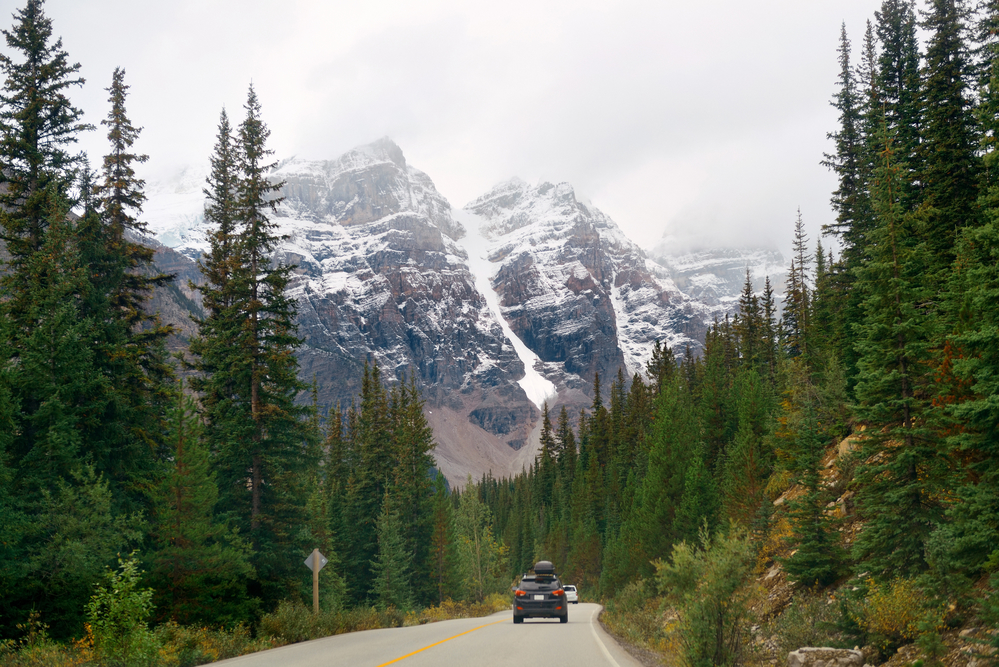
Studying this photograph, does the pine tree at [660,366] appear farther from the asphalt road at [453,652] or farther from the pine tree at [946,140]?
the asphalt road at [453,652]

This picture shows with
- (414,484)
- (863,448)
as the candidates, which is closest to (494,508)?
(414,484)

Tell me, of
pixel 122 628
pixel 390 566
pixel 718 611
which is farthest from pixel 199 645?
pixel 390 566

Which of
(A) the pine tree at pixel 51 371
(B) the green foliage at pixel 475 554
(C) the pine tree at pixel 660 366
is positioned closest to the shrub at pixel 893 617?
(A) the pine tree at pixel 51 371

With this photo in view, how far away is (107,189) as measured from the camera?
27.5 meters

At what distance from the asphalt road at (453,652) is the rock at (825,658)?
9.97ft

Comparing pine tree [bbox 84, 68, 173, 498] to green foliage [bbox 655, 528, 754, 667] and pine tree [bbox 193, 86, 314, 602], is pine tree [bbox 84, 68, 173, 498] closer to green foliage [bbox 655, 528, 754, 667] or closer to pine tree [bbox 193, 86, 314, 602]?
pine tree [bbox 193, 86, 314, 602]

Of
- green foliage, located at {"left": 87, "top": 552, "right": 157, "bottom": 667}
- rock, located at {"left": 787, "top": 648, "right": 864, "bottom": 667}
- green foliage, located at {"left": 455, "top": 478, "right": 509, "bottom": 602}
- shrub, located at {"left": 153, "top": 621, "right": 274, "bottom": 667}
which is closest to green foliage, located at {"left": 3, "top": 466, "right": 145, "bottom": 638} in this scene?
shrub, located at {"left": 153, "top": 621, "right": 274, "bottom": 667}

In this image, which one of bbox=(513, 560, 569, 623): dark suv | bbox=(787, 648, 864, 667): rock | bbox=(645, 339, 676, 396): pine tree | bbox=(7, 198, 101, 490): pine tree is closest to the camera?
bbox=(787, 648, 864, 667): rock

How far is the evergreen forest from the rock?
0.90 metres

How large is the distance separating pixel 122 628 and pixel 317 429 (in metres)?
19.3

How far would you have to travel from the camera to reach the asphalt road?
12.9 m

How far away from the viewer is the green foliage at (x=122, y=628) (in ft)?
40.5

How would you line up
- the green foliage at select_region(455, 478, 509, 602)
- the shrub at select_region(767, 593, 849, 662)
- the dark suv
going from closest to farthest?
the shrub at select_region(767, 593, 849, 662) < the dark suv < the green foliage at select_region(455, 478, 509, 602)

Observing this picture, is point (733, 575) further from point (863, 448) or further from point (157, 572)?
point (157, 572)
